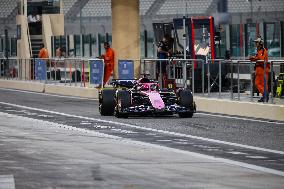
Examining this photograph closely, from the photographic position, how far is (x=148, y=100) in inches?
1028

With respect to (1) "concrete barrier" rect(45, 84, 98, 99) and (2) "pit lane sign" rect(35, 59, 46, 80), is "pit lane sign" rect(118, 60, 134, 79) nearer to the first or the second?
(1) "concrete barrier" rect(45, 84, 98, 99)

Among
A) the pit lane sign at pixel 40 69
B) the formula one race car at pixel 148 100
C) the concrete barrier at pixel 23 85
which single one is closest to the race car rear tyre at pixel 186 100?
the formula one race car at pixel 148 100

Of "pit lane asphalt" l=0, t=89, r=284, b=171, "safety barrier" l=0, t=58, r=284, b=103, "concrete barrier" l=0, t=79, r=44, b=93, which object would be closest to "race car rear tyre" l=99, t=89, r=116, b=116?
"pit lane asphalt" l=0, t=89, r=284, b=171

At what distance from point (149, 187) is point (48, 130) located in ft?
35.4

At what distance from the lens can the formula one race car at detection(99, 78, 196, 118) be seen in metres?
25.8

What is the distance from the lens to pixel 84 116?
27.7 metres

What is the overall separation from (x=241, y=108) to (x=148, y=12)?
151ft

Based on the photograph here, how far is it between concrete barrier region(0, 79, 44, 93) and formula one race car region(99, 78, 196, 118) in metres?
18.8

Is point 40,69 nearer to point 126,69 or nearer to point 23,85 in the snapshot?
point 23,85

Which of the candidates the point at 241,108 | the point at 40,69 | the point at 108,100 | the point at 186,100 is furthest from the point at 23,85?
the point at 186,100

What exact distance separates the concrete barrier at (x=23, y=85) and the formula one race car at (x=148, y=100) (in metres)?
18.8

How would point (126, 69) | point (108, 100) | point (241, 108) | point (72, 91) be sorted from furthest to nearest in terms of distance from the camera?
point (72, 91), point (126, 69), point (241, 108), point (108, 100)

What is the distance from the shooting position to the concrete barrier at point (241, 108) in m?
25.6

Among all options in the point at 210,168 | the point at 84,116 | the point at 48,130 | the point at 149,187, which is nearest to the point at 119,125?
the point at 48,130
